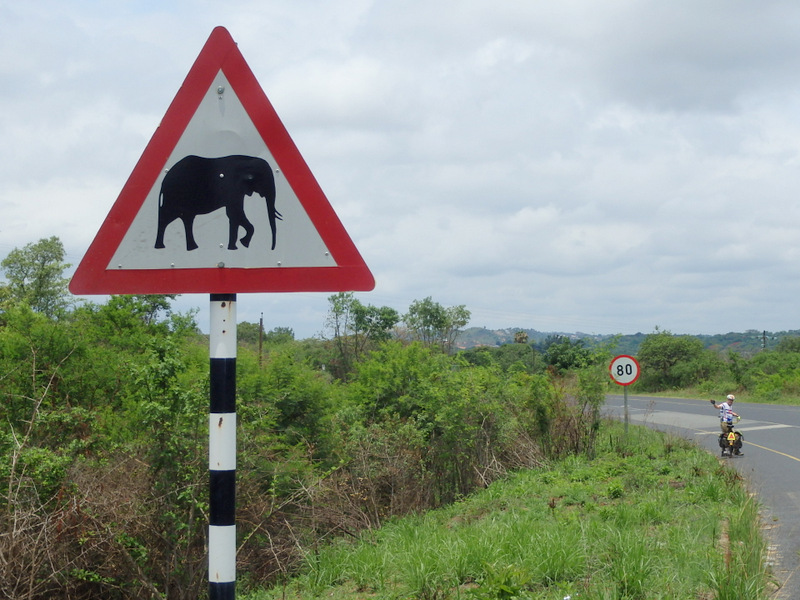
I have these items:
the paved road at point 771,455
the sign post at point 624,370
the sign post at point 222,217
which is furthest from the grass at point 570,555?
the sign post at point 624,370

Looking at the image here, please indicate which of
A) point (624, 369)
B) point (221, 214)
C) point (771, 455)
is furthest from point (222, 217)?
point (771, 455)

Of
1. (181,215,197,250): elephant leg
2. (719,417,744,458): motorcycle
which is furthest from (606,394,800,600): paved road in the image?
(181,215,197,250): elephant leg

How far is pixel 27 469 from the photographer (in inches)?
229

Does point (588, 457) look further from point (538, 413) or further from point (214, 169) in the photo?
point (214, 169)

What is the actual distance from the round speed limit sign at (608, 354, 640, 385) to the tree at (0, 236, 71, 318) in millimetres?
43142

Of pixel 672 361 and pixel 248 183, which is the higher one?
pixel 248 183

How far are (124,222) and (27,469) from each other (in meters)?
4.11

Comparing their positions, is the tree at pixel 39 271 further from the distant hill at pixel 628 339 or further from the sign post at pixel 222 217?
the sign post at pixel 222 217

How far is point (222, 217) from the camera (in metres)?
2.55

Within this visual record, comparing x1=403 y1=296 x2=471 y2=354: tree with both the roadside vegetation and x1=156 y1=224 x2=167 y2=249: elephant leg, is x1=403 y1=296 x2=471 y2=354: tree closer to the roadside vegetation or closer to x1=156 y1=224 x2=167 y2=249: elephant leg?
the roadside vegetation

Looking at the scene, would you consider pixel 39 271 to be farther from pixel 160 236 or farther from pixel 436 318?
pixel 160 236

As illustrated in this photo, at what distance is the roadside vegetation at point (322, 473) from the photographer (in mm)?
5539

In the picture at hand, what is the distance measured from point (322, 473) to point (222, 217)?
7.94 meters

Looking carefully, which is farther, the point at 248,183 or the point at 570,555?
the point at 570,555
